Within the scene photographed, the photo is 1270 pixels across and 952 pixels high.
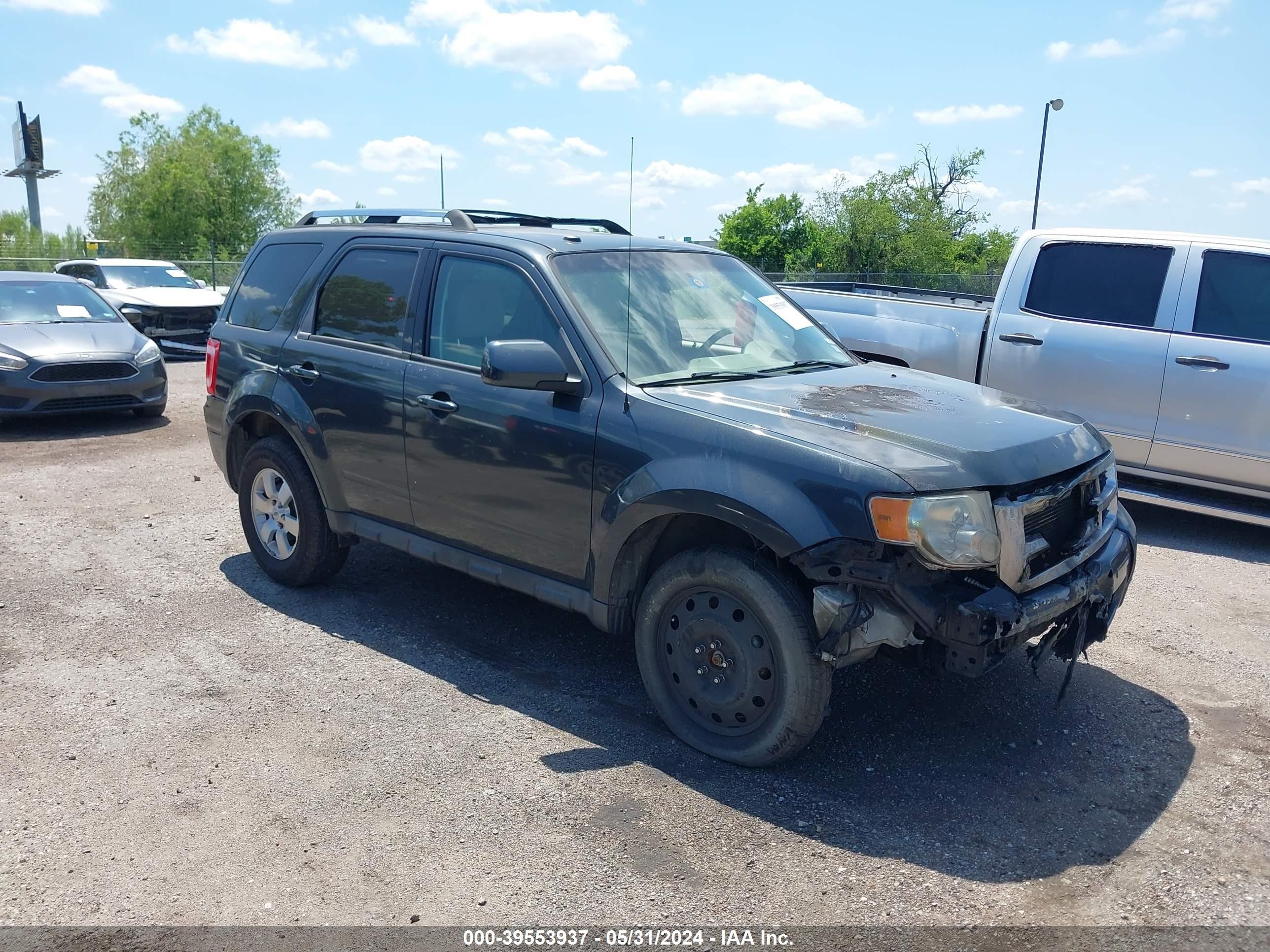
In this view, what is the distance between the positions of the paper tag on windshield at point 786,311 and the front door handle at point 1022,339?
2851 millimetres

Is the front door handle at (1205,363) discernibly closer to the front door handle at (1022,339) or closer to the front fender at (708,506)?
the front door handle at (1022,339)

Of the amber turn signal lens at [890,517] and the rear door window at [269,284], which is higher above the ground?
the rear door window at [269,284]

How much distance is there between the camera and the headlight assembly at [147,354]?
10852 millimetres

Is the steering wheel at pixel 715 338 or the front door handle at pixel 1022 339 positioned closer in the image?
the steering wheel at pixel 715 338

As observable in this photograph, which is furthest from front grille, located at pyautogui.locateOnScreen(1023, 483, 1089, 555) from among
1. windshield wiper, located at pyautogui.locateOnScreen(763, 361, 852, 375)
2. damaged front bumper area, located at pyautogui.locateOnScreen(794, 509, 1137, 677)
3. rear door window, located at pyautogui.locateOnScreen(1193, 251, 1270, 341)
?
rear door window, located at pyautogui.locateOnScreen(1193, 251, 1270, 341)

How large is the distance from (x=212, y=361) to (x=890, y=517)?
4.30 metres

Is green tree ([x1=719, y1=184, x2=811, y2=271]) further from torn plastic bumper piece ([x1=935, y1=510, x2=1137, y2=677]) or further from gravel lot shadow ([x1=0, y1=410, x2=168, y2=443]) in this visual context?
torn plastic bumper piece ([x1=935, y1=510, x2=1137, y2=677])

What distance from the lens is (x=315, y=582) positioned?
5789mm

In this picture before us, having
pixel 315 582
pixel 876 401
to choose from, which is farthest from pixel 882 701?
pixel 315 582

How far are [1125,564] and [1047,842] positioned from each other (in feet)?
4.22

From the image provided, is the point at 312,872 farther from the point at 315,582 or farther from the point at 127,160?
the point at 127,160

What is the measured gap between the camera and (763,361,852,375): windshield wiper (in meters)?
4.64

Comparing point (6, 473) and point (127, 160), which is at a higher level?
point (127, 160)

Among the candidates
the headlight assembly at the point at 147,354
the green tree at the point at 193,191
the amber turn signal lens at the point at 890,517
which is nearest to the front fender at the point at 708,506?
the amber turn signal lens at the point at 890,517
